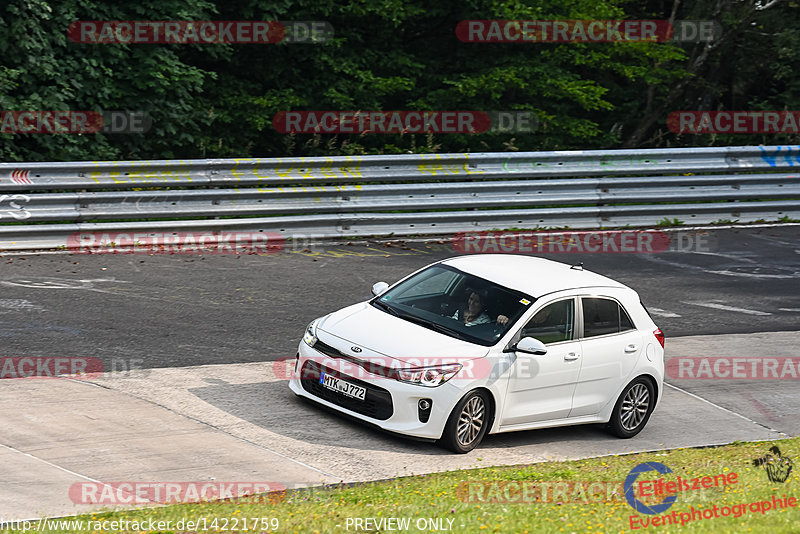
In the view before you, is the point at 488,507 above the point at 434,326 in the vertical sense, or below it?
below

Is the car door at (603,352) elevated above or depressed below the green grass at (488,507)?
above

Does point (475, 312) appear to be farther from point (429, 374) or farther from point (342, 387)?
point (342, 387)

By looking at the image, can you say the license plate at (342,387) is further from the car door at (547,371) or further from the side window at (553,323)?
the side window at (553,323)

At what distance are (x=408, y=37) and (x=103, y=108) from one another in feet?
23.5

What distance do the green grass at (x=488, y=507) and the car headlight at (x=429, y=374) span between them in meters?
0.85

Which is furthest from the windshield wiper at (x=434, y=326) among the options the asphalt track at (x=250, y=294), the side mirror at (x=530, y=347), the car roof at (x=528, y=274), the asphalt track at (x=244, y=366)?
the asphalt track at (x=250, y=294)

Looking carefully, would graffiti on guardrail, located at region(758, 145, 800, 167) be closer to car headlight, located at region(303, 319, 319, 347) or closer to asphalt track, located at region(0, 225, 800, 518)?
asphalt track, located at region(0, 225, 800, 518)

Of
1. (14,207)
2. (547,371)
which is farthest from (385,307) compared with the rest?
(14,207)

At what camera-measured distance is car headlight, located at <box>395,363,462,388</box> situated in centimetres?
883

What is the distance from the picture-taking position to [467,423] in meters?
9.01

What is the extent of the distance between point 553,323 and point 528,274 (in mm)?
655

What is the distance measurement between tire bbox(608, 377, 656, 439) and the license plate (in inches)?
104

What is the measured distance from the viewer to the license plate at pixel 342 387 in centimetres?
903

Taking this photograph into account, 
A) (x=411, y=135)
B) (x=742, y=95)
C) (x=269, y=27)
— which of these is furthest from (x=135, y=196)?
(x=742, y=95)
